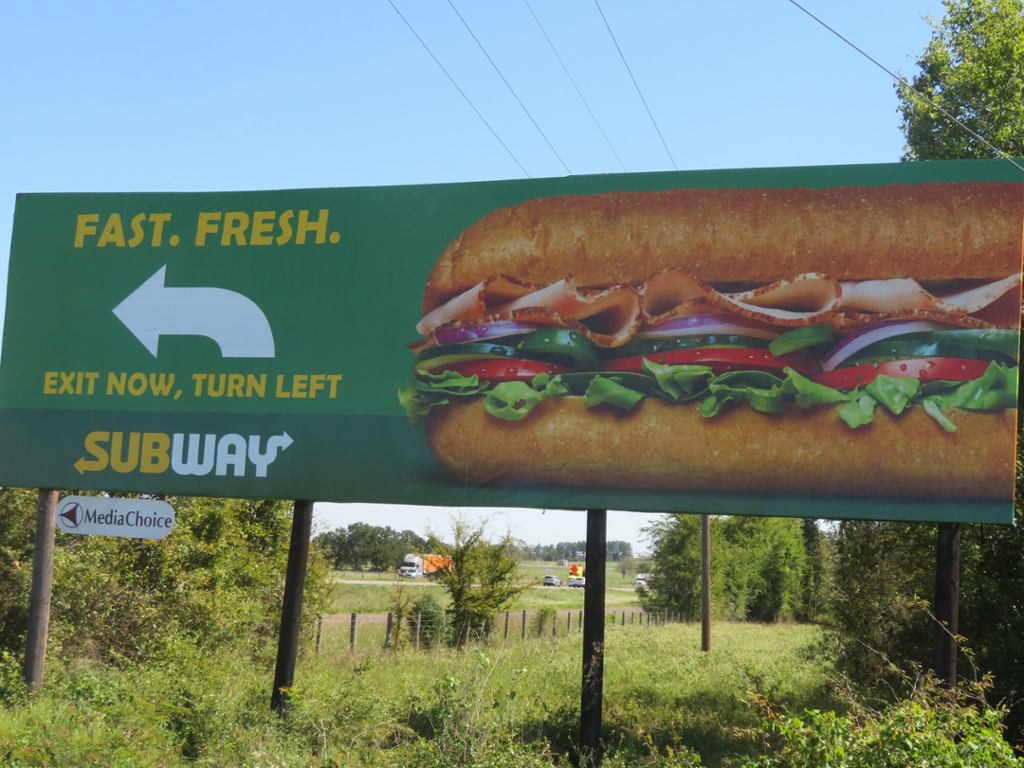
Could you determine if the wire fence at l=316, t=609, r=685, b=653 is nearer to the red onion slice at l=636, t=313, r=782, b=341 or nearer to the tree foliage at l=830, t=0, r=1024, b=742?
the tree foliage at l=830, t=0, r=1024, b=742

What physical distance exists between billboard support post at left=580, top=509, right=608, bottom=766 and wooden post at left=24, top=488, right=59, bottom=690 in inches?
275

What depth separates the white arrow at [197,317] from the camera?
466 inches

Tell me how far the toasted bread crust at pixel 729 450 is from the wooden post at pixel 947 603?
61 cm

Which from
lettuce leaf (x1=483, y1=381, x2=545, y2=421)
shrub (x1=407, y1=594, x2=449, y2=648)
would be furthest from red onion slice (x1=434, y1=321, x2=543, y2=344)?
shrub (x1=407, y1=594, x2=449, y2=648)

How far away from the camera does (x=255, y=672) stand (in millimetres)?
16812

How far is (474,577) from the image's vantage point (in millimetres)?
21984

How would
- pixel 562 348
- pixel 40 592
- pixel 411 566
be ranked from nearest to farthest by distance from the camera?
pixel 562 348 < pixel 40 592 < pixel 411 566

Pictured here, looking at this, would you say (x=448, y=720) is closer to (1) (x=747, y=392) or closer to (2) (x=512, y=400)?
(2) (x=512, y=400)

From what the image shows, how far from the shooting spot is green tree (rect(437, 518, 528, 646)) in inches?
858

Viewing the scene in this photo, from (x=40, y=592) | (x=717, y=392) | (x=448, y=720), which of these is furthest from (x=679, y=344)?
(x=40, y=592)

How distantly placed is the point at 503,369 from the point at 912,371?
15.1 ft

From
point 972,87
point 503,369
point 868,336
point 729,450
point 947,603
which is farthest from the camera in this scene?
point 972,87

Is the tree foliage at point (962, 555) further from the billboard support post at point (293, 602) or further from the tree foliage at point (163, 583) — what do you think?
the tree foliage at point (163, 583)

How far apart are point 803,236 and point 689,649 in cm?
1639
